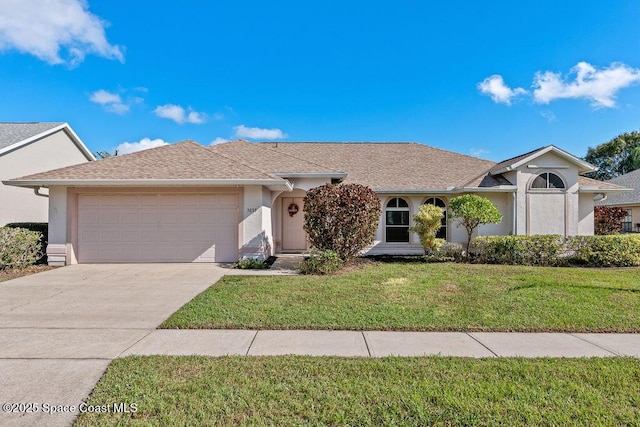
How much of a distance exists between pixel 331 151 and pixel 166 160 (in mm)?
8986

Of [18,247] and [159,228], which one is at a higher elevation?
[159,228]

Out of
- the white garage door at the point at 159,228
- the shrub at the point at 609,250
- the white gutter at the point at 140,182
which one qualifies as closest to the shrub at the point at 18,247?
the white garage door at the point at 159,228

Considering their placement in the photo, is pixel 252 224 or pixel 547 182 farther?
pixel 547 182

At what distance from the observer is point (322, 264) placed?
9.42 meters

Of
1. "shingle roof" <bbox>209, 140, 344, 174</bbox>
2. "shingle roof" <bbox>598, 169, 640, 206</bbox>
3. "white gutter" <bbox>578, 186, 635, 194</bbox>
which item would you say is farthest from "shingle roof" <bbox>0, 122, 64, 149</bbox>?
"shingle roof" <bbox>598, 169, 640, 206</bbox>

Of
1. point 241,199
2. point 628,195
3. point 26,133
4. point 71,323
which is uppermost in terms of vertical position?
point 26,133

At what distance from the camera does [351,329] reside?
16.4 ft

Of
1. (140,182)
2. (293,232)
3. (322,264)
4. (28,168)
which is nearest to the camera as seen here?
(322,264)

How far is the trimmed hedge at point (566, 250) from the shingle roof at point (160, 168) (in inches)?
337

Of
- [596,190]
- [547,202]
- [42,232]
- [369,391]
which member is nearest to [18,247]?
[42,232]

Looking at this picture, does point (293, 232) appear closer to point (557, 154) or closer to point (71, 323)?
point (71, 323)

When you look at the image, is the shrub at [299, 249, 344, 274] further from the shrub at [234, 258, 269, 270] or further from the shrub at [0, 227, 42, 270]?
the shrub at [0, 227, 42, 270]

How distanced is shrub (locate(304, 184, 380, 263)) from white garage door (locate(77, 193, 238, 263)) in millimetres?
2959

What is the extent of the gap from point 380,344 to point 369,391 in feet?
4.36
